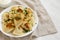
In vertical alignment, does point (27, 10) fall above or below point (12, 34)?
above

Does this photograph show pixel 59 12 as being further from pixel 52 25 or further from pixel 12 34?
pixel 12 34

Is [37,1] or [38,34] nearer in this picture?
[38,34]

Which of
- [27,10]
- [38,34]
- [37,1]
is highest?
[37,1]

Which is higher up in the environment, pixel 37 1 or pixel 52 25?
pixel 37 1

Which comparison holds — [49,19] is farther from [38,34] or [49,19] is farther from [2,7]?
[2,7]

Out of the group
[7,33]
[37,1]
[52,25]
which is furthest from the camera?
[37,1]

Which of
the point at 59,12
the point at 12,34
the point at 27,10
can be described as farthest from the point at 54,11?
the point at 12,34

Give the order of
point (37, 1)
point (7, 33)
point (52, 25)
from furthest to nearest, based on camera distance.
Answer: point (37, 1) → point (52, 25) → point (7, 33)

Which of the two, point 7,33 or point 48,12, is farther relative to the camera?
point 48,12

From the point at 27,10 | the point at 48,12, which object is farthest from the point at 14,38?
the point at 48,12
